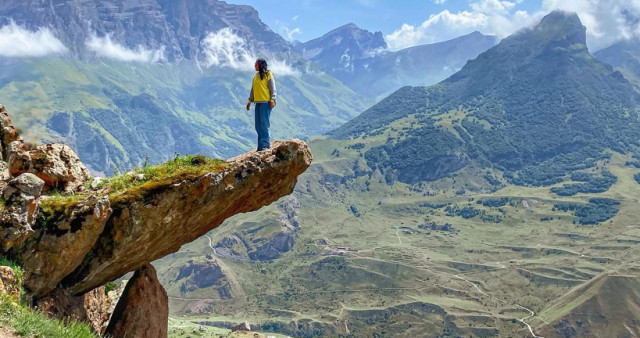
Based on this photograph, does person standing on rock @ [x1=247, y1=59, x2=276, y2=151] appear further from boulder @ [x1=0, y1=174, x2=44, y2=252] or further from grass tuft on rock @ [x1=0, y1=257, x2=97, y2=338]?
grass tuft on rock @ [x1=0, y1=257, x2=97, y2=338]

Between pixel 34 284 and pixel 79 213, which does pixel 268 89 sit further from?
pixel 34 284

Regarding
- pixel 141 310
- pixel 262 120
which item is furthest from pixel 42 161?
pixel 262 120

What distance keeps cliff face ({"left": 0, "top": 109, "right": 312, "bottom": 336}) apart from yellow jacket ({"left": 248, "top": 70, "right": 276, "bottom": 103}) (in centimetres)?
326

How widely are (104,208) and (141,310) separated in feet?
25.2

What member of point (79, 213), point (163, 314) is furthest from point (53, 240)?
point (163, 314)

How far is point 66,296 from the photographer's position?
2312 cm

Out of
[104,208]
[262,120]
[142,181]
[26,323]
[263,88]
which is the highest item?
[263,88]

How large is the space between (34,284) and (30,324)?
5.47m

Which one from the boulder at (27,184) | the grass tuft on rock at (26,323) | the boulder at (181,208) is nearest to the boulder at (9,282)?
the grass tuft on rock at (26,323)

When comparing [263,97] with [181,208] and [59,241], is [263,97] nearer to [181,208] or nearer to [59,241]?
[181,208]

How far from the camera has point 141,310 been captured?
26.2 meters

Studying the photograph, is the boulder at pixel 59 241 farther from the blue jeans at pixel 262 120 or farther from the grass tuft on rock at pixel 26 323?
the blue jeans at pixel 262 120

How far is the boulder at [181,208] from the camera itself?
73.1ft

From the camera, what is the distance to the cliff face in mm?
19984
